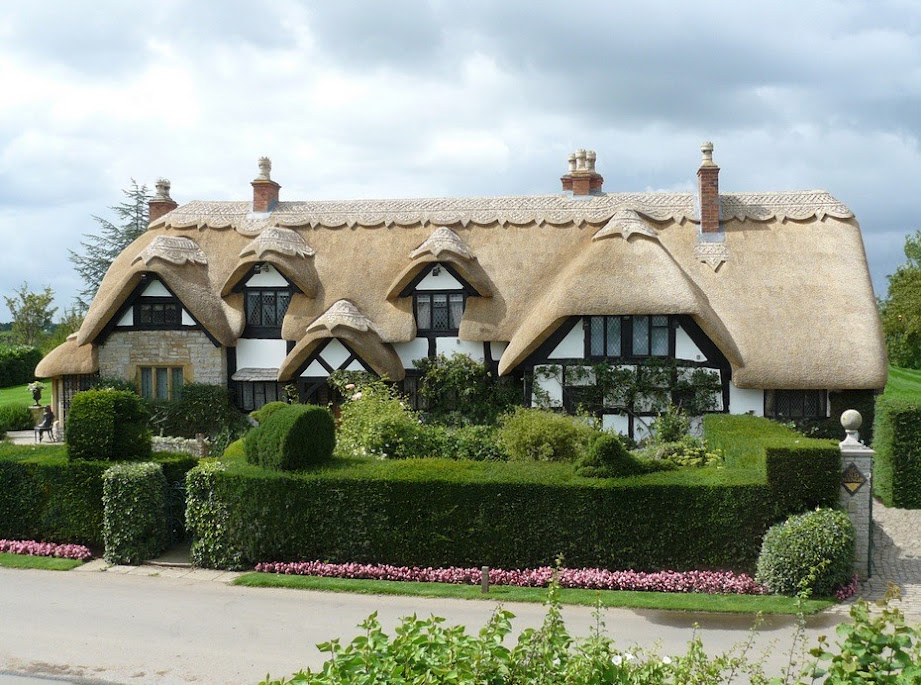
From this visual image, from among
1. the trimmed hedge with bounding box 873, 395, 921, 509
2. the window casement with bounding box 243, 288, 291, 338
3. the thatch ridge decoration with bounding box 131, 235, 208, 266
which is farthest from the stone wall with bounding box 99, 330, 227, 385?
the trimmed hedge with bounding box 873, 395, 921, 509

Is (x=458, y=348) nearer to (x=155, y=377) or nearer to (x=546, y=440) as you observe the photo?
(x=546, y=440)

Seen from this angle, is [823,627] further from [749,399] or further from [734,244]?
[734,244]

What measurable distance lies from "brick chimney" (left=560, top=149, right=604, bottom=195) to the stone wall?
11.7m

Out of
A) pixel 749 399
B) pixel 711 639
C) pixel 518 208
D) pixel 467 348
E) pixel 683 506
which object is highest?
pixel 518 208

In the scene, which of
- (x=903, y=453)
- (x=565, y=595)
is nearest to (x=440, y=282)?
(x=565, y=595)

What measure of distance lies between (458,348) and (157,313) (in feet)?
28.5

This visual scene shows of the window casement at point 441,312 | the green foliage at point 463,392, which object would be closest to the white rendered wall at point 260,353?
the window casement at point 441,312

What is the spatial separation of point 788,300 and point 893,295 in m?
36.0

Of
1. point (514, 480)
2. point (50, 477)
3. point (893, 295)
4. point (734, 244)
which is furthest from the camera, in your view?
point (893, 295)

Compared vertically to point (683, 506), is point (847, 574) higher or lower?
lower

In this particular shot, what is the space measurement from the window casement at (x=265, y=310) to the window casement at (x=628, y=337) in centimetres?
871

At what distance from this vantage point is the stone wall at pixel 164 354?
22.2 meters

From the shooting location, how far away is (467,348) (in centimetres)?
2134

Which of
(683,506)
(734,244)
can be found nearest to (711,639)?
(683,506)
